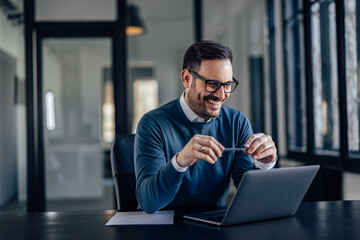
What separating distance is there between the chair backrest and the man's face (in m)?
0.40

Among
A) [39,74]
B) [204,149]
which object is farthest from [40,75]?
[204,149]

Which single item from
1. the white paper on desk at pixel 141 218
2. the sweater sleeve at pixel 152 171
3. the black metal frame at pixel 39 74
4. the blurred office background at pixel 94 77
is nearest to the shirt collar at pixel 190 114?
the sweater sleeve at pixel 152 171

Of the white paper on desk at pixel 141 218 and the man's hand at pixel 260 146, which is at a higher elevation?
the man's hand at pixel 260 146

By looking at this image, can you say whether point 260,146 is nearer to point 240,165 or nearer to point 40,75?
point 240,165

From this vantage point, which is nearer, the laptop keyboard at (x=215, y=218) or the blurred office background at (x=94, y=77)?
the laptop keyboard at (x=215, y=218)

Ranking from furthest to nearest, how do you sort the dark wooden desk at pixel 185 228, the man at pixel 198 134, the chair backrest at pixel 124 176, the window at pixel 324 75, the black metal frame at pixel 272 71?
the black metal frame at pixel 272 71 → the window at pixel 324 75 → the chair backrest at pixel 124 176 → the man at pixel 198 134 → the dark wooden desk at pixel 185 228

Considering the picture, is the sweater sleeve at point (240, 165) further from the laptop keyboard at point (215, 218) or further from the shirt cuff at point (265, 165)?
the laptop keyboard at point (215, 218)

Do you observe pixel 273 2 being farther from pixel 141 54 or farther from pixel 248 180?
pixel 248 180

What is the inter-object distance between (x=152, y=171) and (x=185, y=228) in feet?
1.25

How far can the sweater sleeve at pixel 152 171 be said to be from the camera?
1471 mm

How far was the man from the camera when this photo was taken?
1.62 metres

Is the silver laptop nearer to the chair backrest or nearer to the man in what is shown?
the man

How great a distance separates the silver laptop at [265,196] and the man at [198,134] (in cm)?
21

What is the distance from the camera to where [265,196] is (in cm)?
128
